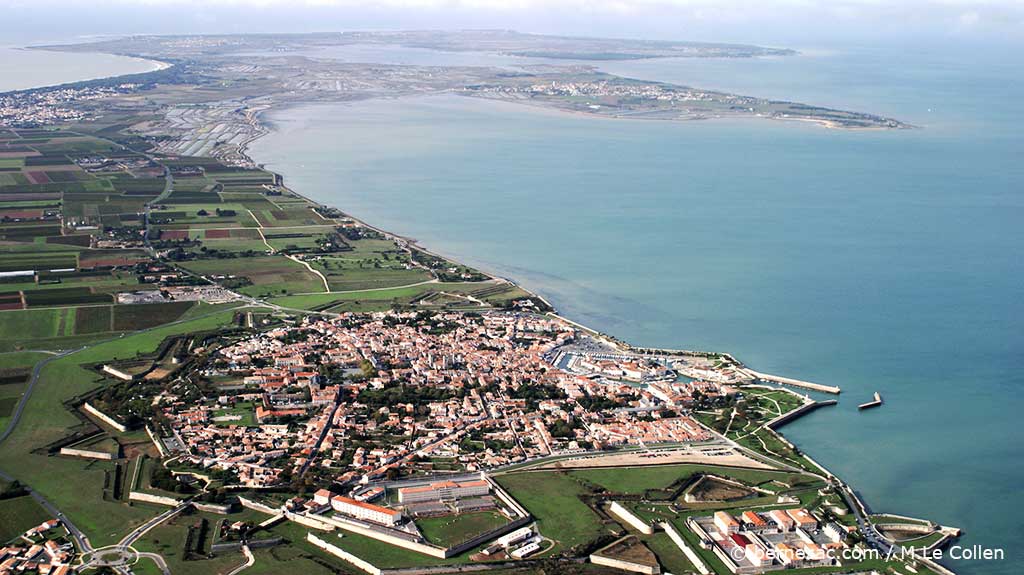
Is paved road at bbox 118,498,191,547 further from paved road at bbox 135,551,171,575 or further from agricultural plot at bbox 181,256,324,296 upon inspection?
agricultural plot at bbox 181,256,324,296

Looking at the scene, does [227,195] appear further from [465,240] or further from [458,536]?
[458,536]

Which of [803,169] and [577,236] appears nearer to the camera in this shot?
[577,236]

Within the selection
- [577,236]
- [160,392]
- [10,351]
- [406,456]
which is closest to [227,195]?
[577,236]

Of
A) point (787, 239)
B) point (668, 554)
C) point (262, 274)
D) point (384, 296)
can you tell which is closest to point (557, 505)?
point (668, 554)

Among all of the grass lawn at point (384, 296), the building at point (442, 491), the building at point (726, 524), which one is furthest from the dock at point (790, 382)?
the building at point (442, 491)

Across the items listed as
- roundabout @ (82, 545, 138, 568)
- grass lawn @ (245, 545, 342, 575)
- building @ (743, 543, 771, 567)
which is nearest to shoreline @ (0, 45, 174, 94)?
roundabout @ (82, 545, 138, 568)

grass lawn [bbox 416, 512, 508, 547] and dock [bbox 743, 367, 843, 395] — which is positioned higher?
dock [bbox 743, 367, 843, 395]

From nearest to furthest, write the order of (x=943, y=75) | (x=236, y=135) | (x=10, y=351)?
(x=10, y=351)
(x=236, y=135)
(x=943, y=75)
